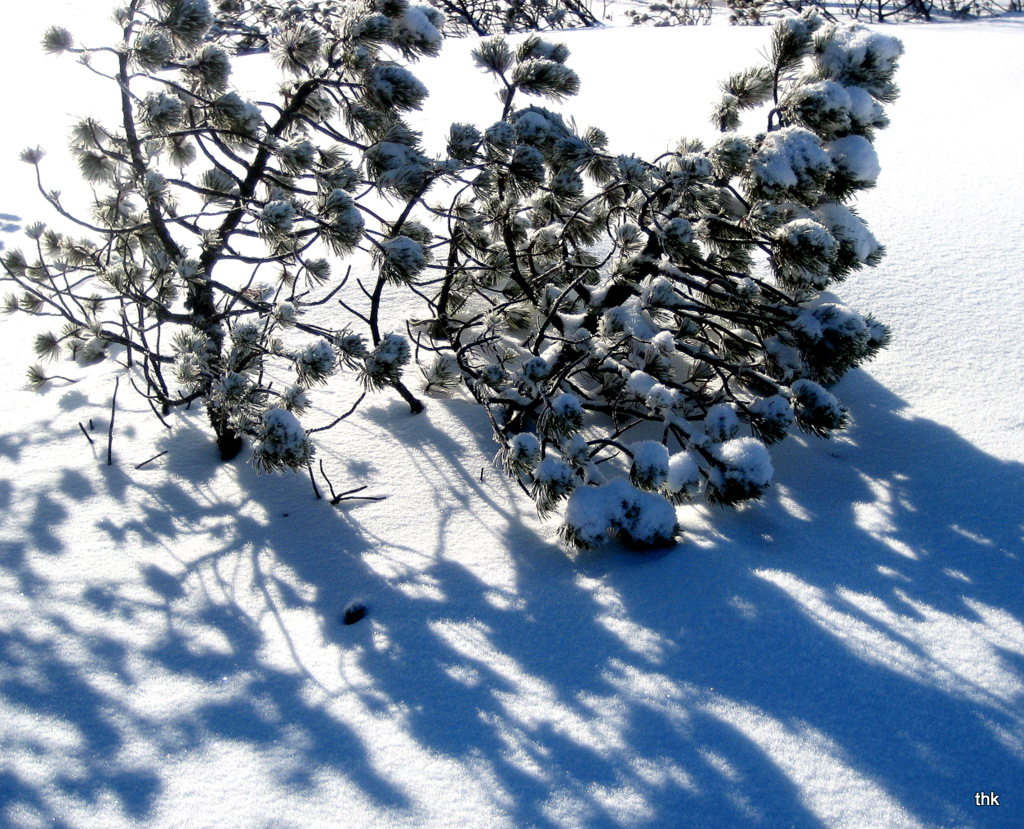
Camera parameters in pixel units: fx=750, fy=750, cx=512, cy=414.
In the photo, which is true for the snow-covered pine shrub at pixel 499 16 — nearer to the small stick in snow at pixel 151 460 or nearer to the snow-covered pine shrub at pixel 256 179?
the snow-covered pine shrub at pixel 256 179

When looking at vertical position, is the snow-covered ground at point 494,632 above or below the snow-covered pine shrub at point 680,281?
below

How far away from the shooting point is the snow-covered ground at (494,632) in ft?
4.34

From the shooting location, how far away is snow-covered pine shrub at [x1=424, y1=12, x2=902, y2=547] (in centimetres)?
195

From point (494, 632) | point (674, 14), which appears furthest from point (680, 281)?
point (674, 14)


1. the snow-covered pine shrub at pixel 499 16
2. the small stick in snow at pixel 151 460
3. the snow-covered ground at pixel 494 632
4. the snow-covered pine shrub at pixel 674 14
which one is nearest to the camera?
the snow-covered ground at pixel 494 632

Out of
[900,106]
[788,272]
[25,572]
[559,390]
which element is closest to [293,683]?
[25,572]

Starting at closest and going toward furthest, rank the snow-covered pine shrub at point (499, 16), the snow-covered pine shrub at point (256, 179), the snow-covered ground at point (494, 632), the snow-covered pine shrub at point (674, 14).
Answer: the snow-covered ground at point (494, 632) < the snow-covered pine shrub at point (256, 179) < the snow-covered pine shrub at point (499, 16) < the snow-covered pine shrub at point (674, 14)

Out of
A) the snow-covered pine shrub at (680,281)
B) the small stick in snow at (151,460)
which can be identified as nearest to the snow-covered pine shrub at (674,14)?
the snow-covered pine shrub at (680,281)

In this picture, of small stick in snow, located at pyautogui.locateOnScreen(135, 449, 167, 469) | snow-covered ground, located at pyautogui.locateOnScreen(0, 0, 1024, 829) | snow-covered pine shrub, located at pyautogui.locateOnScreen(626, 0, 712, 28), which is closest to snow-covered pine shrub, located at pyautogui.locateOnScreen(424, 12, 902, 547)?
snow-covered ground, located at pyautogui.locateOnScreen(0, 0, 1024, 829)

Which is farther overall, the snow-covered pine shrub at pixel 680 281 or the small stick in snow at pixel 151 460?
the small stick in snow at pixel 151 460

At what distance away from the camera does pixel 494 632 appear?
1.68 m

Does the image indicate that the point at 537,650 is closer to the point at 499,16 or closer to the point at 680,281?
the point at 680,281

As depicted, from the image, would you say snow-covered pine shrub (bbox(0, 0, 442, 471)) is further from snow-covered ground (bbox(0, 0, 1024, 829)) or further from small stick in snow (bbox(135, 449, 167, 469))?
snow-covered ground (bbox(0, 0, 1024, 829))

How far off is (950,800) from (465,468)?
4.67 ft
